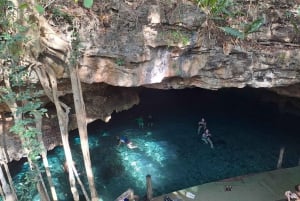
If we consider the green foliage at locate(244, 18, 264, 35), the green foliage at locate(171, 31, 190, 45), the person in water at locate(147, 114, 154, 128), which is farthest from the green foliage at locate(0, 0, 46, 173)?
the person in water at locate(147, 114, 154, 128)

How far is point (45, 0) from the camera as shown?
23.1ft

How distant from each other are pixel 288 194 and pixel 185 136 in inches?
212

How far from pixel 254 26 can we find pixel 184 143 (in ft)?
18.8

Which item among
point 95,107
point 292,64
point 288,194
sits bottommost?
point 288,194

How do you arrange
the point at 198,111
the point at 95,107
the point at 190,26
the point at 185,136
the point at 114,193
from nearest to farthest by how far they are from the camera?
the point at 190,26 < the point at 114,193 < the point at 95,107 < the point at 185,136 < the point at 198,111

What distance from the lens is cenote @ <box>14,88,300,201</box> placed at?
10.7m

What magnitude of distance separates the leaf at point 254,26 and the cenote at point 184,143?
15.3 feet

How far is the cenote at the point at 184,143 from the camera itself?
35.1 ft

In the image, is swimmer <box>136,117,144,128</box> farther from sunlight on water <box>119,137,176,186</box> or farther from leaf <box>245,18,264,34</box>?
leaf <box>245,18,264,34</box>

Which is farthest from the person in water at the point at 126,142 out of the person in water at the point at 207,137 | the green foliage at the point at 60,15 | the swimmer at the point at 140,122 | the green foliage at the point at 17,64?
the green foliage at the point at 17,64

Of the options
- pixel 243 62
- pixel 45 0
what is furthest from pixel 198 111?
pixel 45 0

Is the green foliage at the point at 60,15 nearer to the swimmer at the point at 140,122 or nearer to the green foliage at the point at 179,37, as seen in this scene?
the green foliage at the point at 179,37

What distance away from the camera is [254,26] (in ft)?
27.5

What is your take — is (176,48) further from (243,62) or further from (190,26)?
(243,62)
